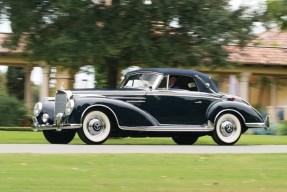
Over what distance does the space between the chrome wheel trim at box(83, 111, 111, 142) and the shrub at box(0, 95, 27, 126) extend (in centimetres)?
1401

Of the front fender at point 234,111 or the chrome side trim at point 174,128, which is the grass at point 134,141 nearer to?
the front fender at point 234,111

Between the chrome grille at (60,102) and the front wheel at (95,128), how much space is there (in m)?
0.73

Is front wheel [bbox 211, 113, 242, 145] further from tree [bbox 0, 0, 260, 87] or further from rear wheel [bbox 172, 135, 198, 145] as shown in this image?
tree [bbox 0, 0, 260, 87]

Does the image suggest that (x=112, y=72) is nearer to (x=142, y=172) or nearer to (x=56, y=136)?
(x=56, y=136)

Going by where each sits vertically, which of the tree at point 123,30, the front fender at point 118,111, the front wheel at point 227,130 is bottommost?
the front wheel at point 227,130

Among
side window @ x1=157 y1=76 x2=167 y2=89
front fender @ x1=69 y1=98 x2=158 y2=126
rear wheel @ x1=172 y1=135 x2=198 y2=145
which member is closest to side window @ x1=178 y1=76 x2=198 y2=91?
side window @ x1=157 y1=76 x2=167 y2=89

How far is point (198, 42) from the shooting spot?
2212 cm

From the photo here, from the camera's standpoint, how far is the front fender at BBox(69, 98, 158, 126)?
56.5 feet

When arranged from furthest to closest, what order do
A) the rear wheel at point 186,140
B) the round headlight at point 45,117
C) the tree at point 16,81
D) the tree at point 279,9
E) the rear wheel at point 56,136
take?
the tree at point 16,81
the tree at point 279,9
the rear wheel at point 186,140
the rear wheel at point 56,136
the round headlight at point 45,117

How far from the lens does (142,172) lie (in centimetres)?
1184

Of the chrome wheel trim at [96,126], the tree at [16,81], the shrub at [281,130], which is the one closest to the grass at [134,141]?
the chrome wheel trim at [96,126]

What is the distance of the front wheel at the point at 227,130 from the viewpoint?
730 inches

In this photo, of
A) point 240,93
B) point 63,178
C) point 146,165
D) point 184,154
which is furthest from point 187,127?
point 240,93

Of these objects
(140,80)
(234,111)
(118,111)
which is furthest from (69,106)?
(234,111)
